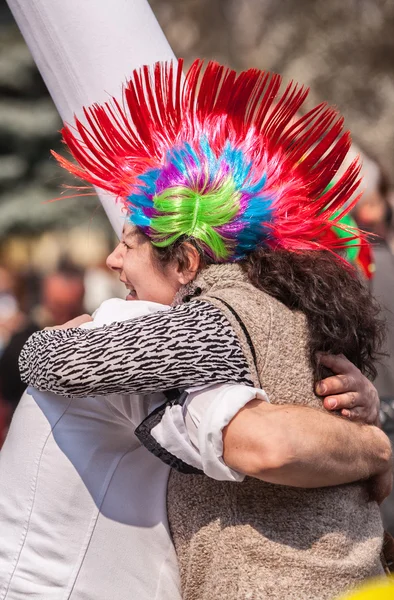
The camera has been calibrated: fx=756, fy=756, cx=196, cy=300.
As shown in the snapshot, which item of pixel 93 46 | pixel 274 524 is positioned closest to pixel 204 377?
pixel 274 524

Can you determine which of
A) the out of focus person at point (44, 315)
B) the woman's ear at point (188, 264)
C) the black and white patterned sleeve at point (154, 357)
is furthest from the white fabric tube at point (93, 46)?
the out of focus person at point (44, 315)

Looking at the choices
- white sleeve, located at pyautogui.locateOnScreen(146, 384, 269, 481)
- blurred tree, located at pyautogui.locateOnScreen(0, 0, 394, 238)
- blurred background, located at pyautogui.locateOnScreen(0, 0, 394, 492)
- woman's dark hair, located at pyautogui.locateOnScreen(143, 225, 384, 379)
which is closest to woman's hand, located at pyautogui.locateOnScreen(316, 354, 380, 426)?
woman's dark hair, located at pyautogui.locateOnScreen(143, 225, 384, 379)

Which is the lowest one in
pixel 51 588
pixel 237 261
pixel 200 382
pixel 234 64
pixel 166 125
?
pixel 51 588

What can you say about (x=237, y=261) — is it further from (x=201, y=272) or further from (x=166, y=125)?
(x=166, y=125)

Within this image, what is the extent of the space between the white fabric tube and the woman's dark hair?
24.3 inches

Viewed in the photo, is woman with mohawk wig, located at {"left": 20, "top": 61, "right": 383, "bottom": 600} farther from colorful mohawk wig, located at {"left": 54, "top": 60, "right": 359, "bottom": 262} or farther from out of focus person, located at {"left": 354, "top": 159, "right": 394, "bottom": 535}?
out of focus person, located at {"left": 354, "top": 159, "right": 394, "bottom": 535}

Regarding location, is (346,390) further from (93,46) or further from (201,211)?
(93,46)

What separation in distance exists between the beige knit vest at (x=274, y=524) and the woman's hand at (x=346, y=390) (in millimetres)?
31

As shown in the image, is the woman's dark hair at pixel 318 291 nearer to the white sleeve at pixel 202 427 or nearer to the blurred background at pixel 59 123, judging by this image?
the white sleeve at pixel 202 427

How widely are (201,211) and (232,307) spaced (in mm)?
264

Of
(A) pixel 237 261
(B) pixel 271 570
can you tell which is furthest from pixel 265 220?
(B) pixel 271 570

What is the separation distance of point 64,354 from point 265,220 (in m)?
0.52

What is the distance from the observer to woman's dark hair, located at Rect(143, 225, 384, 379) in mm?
1541

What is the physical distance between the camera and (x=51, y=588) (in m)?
1.55
